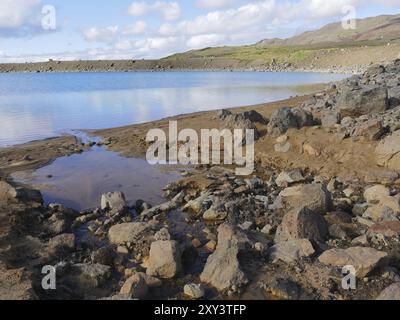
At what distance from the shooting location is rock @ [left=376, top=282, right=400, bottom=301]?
7.15m

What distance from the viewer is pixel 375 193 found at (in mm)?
12172

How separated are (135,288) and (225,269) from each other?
1.77m

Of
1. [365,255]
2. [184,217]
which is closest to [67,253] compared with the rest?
[184,217]

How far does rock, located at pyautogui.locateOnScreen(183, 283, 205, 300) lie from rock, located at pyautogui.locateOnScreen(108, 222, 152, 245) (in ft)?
7.95

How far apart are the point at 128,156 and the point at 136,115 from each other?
13.4 meters

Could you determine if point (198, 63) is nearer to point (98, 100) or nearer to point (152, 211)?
point (98, 100)

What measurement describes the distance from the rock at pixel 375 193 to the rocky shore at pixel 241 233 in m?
0.03

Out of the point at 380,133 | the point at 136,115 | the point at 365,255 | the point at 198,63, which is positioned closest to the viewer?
the point at 365,255

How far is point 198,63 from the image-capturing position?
155 m

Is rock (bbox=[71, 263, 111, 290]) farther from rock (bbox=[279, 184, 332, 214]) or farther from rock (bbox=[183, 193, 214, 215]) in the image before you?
rock (bbox=[279, 184, 332, 214])

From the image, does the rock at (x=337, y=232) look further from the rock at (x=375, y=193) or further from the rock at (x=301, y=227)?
the rock at (x=375, y=193)

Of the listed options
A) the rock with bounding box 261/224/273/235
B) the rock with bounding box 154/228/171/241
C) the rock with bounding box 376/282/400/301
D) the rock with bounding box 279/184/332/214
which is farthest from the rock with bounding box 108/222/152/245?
the rock with bounding box 376/282/400/301

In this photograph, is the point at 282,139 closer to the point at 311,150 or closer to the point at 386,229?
the point at 311,150

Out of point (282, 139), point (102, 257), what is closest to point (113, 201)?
point (102, 257)
